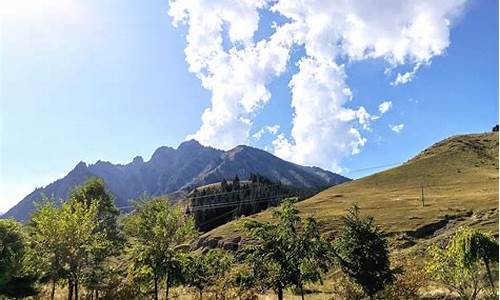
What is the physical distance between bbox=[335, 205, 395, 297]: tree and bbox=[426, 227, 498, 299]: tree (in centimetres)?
325

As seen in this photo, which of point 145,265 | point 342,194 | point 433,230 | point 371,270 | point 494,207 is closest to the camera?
point 371,270

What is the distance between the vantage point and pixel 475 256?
1158 inches

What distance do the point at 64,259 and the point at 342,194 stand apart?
13346 centimetres

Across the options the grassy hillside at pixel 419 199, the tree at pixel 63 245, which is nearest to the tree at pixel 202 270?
the tree at pixel 63 245

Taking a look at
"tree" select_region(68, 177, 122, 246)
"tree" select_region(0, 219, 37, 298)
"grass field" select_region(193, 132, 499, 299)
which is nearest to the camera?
"tree" select_region(0, 219, 37, 298)

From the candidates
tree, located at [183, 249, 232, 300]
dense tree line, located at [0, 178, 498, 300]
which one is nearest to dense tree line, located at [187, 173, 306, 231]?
tree, located at [183, 249, 232, 300]

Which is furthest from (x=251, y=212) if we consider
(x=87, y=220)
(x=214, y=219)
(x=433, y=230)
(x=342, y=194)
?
(x=87, y=220)

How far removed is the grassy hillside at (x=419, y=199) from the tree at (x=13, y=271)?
88.4 ft

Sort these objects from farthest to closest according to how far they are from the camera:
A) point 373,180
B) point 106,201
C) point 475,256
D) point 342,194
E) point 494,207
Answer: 1. point 373,180
2. point 342,194
3. point 494,207
4. point 106,201
5. point 475,256

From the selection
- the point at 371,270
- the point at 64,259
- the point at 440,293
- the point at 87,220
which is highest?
the point at 87,220

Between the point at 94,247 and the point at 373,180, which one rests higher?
the point at 373,180

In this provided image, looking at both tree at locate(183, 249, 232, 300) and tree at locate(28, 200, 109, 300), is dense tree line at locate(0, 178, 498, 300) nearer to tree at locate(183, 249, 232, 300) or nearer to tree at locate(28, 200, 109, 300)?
tree at locate(28, 200, 109, 300)

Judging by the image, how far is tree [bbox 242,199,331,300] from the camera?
3728cm

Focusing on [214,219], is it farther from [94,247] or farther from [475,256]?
[475,256]
